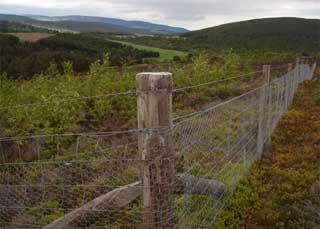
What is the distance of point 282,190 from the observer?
5.63m

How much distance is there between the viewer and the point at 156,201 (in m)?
2.74

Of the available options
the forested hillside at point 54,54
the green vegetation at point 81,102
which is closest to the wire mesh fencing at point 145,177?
the green vegetation at point 81,102

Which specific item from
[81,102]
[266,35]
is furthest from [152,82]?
[266,35]

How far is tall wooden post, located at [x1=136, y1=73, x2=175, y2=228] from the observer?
261cm

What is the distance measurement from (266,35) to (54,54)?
48217 millimetres

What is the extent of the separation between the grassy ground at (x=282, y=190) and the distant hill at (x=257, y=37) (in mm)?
51120

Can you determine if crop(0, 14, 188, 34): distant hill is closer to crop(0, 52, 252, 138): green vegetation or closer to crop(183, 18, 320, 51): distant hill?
crop(183, 18, 320, 51): distant hill

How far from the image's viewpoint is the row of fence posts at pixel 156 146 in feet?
8.56

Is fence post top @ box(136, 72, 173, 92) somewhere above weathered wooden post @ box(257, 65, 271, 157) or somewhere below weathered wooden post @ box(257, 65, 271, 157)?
above

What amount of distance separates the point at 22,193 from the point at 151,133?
2.80 m

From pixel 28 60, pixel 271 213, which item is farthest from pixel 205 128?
pixel 28 60

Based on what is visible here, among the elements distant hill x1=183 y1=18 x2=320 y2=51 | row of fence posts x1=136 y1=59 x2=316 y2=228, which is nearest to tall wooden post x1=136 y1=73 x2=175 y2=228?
row of fence posts x1=136 y1=59 x2=316 y2=228

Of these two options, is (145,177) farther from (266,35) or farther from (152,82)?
(266,35)

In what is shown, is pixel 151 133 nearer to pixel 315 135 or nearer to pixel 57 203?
pixel 57 203
